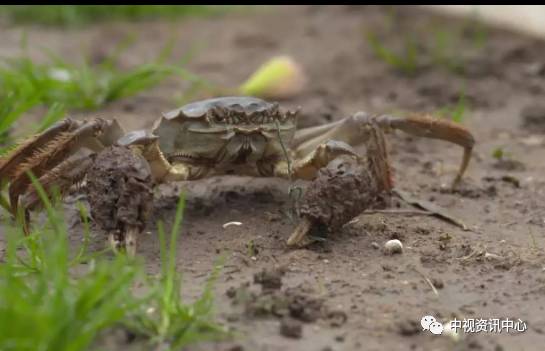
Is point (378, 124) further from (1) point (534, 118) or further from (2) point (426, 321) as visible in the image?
(1) point (534, 118)

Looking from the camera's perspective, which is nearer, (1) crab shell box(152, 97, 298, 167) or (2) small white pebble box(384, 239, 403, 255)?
(2) small white pebble box(384, 239, 403, 255)

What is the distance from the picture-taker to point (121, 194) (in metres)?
4.43

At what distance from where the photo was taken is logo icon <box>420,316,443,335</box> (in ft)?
12.5

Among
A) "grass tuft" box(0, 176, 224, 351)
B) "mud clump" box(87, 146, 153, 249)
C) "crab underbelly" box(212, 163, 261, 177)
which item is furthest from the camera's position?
"crab underbelly" box(212, 163, 261, 177)

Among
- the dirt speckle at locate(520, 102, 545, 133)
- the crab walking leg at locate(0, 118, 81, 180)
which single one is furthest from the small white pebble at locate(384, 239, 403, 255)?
the dirt speckle at locate(520, 102, 545, 133)

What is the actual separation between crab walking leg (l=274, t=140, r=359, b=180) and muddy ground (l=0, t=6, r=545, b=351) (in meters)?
0.22

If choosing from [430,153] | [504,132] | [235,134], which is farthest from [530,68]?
[235,134]

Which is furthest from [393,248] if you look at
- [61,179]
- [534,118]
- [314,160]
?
[534,118]

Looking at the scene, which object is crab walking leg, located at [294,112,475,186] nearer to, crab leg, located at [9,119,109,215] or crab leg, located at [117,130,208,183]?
crab leg, located at [117,130,208,183]

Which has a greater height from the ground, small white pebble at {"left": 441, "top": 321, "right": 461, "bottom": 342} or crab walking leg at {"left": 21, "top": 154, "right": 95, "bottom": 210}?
crab walking leg at {"left": 21, "top": 154, "right": 95, "bottom": 210}

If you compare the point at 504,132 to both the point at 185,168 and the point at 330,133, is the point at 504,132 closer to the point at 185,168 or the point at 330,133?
the point at 330,133

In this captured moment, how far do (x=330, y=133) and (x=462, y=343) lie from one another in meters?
2.00

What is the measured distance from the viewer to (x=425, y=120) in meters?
5.55

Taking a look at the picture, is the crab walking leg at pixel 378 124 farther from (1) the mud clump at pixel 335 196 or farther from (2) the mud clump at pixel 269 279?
(2) the mud clump at pixel 269 279
